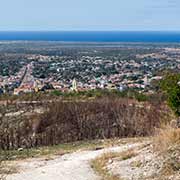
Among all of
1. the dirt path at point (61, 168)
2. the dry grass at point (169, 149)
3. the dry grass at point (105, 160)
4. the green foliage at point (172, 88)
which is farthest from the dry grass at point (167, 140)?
the green foliage at point (172, 88)

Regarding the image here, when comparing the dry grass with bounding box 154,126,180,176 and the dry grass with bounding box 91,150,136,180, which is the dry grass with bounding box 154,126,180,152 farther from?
the dry grass with bounding box 91,150,136,180

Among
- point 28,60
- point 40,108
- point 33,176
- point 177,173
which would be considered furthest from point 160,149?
point 28,60

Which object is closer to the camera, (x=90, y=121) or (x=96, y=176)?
(x=96, y=176)

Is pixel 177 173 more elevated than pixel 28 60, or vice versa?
pixel 177 173

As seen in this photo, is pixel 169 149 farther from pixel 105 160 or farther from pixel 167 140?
pixel 105 160

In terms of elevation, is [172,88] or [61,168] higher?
[172,88]

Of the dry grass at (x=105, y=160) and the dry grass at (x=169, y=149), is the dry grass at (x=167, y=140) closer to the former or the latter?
the dry grass at (x=169, y=149)

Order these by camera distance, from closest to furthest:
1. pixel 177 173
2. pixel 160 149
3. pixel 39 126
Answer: pixel 177 173 < pixel 160 149 < pixel 39 126

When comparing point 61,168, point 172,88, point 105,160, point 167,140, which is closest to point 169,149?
point 167,140

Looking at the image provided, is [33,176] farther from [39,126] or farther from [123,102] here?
[123,102]
